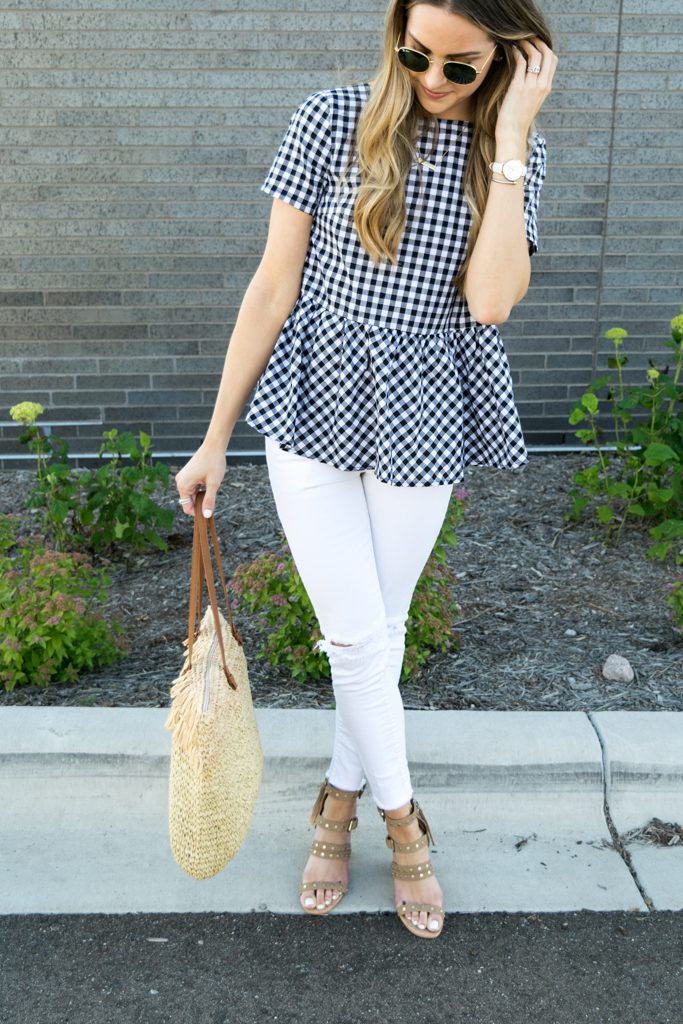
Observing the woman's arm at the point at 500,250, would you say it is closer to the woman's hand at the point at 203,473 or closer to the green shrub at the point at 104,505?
the woman's hand at the point at 203,473

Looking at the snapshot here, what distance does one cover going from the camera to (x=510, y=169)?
6.89 ft

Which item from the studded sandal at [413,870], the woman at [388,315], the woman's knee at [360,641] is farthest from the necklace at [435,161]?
the studded sandal at [413,870]

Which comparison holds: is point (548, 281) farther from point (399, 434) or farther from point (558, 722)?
point (399, 434)

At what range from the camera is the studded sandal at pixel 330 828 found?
2602 millimetres

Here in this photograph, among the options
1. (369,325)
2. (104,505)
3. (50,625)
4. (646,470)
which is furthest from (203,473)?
(646,470)

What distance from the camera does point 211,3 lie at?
490cm

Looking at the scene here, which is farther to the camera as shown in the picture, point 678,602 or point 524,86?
point 678,602

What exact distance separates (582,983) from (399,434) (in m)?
1.25

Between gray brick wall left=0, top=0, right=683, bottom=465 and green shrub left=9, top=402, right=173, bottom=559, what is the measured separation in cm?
115

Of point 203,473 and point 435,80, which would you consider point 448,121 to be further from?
point 203,473

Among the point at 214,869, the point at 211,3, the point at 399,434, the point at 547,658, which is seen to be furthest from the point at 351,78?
the point at 214,869

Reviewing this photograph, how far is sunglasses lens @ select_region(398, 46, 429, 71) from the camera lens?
202 centimetres

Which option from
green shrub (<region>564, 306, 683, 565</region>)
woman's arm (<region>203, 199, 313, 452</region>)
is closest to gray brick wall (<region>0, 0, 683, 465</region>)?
green shrub (<region>564, 306, 683, 565</region>)

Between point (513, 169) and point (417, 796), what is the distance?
165 centimetres
